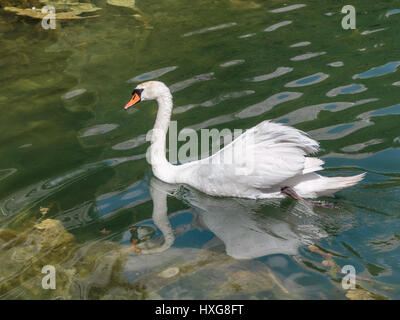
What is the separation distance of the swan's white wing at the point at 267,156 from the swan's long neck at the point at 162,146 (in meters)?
0.81

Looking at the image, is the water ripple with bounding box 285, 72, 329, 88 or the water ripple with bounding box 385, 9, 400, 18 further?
the water ripple with bounding box 385, 9, 400, 18

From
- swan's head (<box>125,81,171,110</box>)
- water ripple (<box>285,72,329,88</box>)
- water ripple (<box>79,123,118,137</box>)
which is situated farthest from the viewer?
water ripple (<box>285,72,329,88</box>)

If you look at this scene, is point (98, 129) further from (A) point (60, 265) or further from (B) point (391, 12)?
(B) point (391, 12)

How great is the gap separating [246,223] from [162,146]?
60.5 inches

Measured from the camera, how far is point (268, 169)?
5.63 meters

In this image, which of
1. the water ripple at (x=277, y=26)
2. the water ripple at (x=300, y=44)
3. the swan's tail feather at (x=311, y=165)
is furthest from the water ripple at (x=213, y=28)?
the swan's tail feather at (x=311, y=165)

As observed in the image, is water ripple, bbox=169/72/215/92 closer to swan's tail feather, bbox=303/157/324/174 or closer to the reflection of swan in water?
the reflection of swan in water

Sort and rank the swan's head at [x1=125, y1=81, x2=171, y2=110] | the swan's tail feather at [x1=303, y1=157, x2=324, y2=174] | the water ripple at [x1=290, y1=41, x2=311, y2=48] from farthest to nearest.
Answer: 1. the water ripple at [x1=290, y1=41, x2=311, y2=48]
2. the swan's head at [x1=125, y1=81, x2=171, y2=110]
3. the swan's tail feather at [x1=303, y1=157, x2=324, y2=174]

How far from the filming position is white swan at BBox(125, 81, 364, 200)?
5570 mm

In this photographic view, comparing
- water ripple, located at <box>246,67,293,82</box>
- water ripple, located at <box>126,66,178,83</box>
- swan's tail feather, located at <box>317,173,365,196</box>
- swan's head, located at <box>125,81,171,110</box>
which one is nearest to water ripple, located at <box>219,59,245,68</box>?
water ripple, located at <box>246,67,293,82</box>
